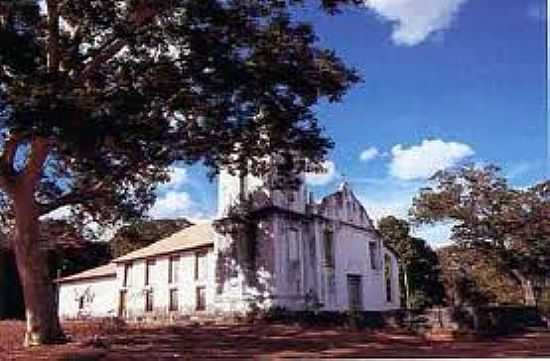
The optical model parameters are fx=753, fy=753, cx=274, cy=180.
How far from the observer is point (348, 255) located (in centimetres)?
4247

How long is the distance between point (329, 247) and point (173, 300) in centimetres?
1097

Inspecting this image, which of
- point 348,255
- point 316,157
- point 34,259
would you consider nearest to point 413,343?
point 316,157

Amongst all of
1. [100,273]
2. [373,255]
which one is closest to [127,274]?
[100,273]

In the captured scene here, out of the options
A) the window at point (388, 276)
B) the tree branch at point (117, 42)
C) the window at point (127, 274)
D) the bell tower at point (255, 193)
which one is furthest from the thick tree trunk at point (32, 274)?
the window at point (388, 276)

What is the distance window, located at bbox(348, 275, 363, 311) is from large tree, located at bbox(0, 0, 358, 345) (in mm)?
17341

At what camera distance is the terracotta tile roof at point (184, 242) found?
43.9 metres

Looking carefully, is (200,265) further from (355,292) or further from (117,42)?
(117,42)

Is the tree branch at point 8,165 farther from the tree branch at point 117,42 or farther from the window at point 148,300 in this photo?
the window at point 148,300

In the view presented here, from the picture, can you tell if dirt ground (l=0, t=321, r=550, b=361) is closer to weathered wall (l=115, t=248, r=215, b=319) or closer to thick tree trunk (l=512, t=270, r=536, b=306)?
weathered wall (l=115, t=248, r=215, b=319)

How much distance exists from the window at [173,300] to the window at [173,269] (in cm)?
62

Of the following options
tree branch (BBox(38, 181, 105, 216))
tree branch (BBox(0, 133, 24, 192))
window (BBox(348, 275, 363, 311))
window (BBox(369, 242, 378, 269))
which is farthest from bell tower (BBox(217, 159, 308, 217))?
tree branch (BBox(0, 133, 24, 192))

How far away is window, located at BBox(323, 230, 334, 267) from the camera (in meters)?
40.7

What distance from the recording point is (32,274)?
938 inches

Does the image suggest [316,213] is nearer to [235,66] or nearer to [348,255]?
[348,255]
